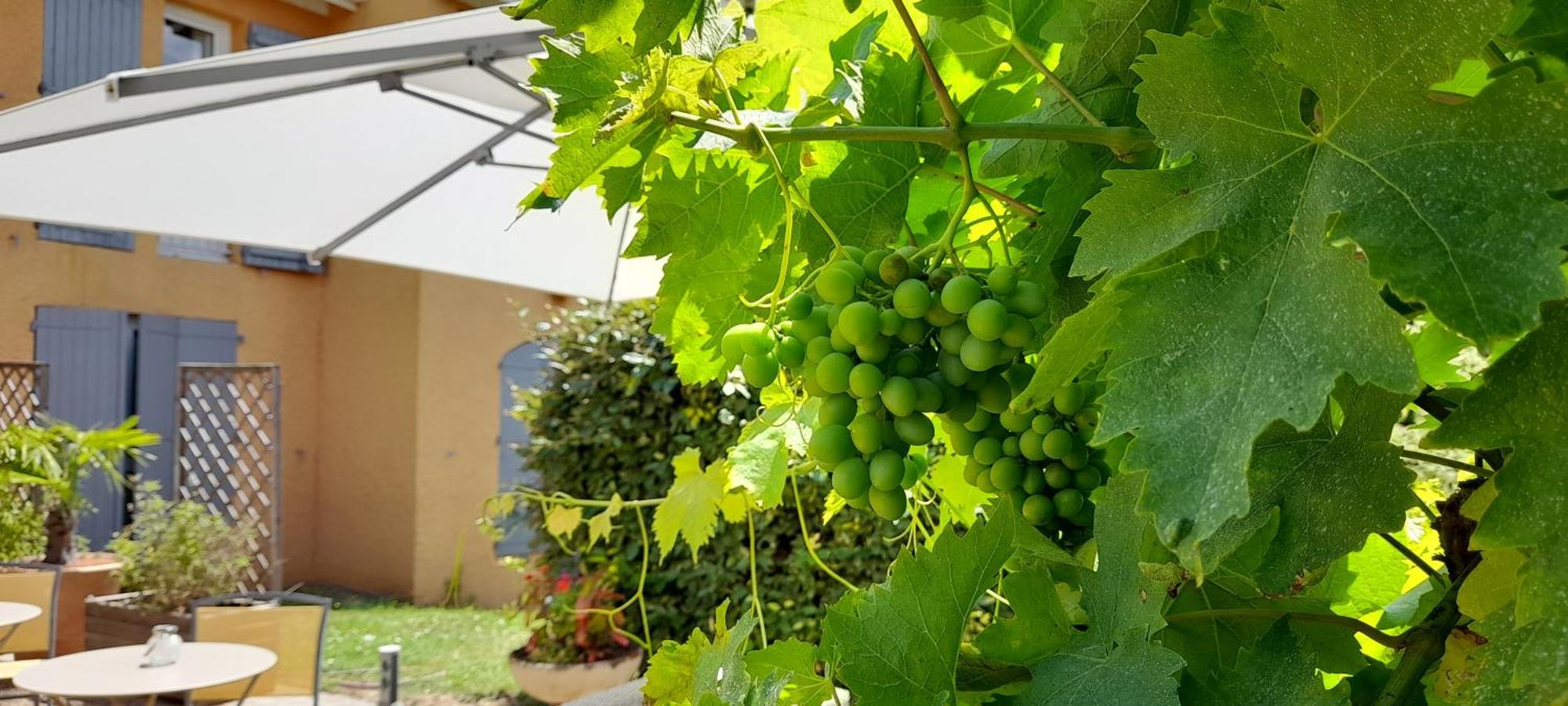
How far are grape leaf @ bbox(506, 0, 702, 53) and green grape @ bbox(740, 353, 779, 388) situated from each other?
6.4 inches

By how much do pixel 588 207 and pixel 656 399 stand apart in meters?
0.88

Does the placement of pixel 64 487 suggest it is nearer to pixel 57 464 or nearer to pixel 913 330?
pixel 57 464

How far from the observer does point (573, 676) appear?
14.7 feet

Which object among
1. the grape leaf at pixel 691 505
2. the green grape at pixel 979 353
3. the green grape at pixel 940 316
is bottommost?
the grape leaf at pixel 691 505

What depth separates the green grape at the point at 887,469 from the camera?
46cm

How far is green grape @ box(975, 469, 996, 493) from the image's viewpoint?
493mm

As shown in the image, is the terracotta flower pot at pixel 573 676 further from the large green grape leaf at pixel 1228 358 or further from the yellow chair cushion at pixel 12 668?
the large green grape leaf at pixel 1228 358

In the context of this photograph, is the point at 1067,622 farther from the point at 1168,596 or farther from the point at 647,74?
the point at 647,74

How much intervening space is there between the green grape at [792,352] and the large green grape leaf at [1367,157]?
191 millimetres

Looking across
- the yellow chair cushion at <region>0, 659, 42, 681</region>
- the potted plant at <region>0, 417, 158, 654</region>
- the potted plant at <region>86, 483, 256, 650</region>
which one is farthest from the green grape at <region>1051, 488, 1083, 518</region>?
the potted plant at <region>0, 417, 158, 654</region>

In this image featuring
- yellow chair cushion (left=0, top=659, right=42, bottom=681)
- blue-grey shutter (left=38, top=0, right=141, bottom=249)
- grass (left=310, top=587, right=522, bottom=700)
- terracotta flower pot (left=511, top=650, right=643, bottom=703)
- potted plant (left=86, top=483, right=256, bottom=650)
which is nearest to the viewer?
terracotta flower pot (left=511, top=650, right=643, bottom=703)

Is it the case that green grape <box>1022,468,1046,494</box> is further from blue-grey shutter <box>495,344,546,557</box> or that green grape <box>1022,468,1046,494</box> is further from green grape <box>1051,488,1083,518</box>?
blue-grey shutter <box>495,344,546,557</box>

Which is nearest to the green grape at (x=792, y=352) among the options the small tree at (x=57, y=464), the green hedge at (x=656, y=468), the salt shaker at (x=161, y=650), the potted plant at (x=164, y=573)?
the green hedge at (x=656, y=468)

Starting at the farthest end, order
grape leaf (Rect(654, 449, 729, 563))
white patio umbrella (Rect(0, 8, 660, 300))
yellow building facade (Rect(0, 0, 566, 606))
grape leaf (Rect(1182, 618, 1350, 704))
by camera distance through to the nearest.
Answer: yellow building facade (Rect(0, 0, 566, 606)) < white patio umbrella (Rect(0, 8, 660, 300)) < grape leaf (Rect(654, 449, 729, 563)) < grape leaf (Rect(1182, 618, 1350, 704))
